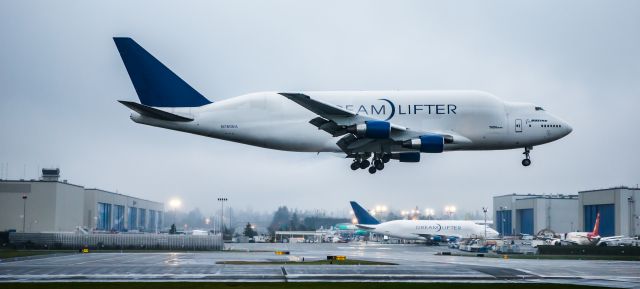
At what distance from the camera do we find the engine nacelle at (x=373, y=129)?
2394 inches

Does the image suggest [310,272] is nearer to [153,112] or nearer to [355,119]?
[355,119]

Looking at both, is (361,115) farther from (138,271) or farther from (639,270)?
(639,270)

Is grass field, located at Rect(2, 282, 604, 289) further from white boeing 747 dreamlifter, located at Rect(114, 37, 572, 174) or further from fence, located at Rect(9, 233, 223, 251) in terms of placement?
fence, located at Rect(9, 233, 223, 251)

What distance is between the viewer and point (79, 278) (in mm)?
68562

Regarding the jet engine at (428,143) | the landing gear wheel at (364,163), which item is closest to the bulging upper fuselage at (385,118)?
the jet engine at (428,143)

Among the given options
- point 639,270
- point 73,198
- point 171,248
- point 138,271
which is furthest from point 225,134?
point 73,198

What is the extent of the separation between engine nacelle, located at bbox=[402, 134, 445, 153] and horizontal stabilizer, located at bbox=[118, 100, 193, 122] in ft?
63.3

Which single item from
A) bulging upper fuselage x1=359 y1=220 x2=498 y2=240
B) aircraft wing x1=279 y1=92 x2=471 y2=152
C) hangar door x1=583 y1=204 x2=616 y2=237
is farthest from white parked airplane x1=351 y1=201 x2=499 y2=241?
aircraft wing x1=279 y1=92 x2=471 y2=152

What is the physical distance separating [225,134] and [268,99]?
4.84 metres

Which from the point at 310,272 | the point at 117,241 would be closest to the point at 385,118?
the point at 310,272

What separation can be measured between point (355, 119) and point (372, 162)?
591 cm

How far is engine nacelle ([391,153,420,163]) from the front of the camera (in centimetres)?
6738

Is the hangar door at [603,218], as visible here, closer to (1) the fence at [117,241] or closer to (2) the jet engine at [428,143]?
(1) the fence at [117,241]

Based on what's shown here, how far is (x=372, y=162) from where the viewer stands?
6638 cm
